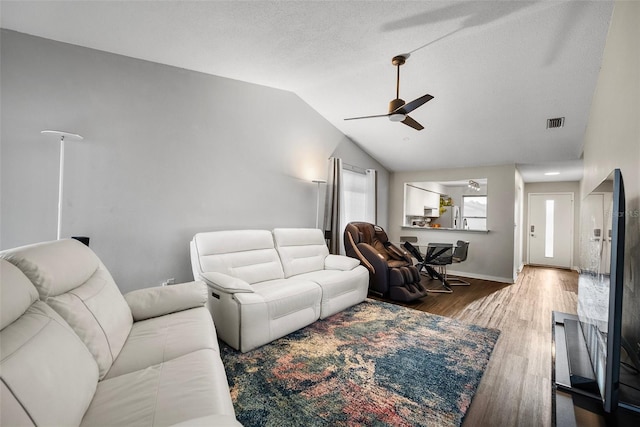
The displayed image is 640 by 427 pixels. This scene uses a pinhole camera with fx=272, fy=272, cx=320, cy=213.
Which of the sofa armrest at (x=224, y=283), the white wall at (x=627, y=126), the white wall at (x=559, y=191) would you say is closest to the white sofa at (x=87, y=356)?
the sofa armrest at (x=224, y=283)

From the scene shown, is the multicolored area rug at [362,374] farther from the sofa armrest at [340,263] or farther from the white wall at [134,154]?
the white wall at [134,154]

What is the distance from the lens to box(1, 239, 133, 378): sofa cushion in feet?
3.90

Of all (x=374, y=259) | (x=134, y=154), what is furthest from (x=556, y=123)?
(x=134, y=154)

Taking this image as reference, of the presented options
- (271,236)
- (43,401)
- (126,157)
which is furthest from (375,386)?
(126,157)

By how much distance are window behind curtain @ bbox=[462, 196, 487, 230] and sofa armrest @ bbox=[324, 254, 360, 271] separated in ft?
18.5

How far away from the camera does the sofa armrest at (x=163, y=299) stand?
6.10 feet

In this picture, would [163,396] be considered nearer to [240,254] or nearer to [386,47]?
[240,254]

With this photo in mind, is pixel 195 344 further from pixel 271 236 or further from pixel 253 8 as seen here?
pixel 253 8

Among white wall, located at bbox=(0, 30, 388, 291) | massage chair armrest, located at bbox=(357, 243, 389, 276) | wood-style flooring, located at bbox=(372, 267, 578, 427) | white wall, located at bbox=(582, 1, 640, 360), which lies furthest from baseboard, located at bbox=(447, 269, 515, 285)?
white wall, located at bbox=(0, 30, 388, 291)

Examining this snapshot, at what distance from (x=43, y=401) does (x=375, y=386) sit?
1705 millimetres

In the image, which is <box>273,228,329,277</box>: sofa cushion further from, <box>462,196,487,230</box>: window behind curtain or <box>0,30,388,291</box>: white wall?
<box>462,196,487,230</box>: window behind curtain

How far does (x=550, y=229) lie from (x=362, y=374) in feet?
24.0

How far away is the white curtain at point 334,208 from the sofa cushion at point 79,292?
3.17 metres

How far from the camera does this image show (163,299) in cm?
194
